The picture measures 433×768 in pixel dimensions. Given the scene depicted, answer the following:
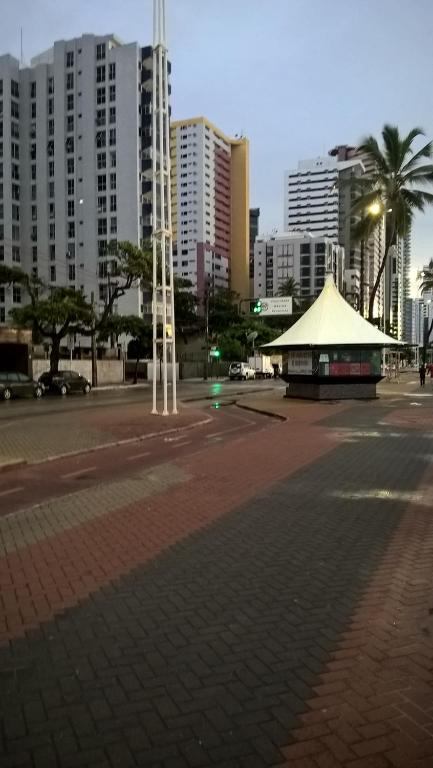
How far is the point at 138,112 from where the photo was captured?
283 feet

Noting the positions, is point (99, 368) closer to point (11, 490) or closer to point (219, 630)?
point (11, 490)

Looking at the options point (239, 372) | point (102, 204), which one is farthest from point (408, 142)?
point (102, 204)

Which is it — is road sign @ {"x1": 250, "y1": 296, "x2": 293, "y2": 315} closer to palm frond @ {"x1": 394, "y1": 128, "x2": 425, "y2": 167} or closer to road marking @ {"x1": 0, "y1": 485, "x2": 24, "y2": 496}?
palm frond @ {"x1": 394, "y1": 128, "x2": 425, "y2": 167}

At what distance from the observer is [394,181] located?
32812mm

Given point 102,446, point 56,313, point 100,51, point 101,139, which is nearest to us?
point 102,446

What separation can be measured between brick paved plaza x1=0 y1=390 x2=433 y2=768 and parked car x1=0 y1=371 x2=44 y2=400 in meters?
24.0

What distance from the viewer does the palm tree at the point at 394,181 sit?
106 ft

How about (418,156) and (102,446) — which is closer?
(102,446)

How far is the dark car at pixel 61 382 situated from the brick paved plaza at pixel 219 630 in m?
28.8

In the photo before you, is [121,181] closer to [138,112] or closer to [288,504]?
[138,112]

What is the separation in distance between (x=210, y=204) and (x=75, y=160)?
183ft

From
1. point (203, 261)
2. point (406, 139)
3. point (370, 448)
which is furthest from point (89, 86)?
point (370, 448)

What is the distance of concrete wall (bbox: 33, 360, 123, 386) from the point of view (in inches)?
1831

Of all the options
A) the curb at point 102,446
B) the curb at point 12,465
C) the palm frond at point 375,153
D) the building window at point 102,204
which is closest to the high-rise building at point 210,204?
the building window at point 102,204
